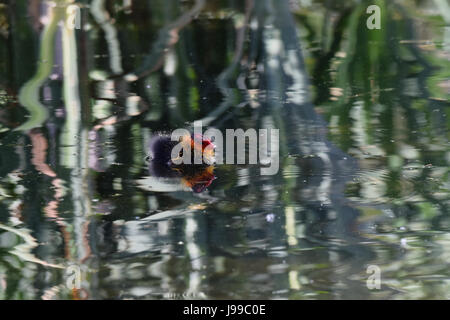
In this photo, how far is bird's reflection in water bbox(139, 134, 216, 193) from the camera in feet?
5.47

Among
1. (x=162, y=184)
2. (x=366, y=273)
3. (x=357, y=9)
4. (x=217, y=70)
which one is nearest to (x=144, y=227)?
(x=162, y=184)

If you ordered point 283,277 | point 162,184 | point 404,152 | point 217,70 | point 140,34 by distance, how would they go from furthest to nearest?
point 140,34, point 217,70, point 404,152, point 162,184, point 283,277

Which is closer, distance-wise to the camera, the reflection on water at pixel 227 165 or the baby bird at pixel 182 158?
the reflection on water at pixel 227 165

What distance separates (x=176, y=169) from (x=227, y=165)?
4.9 inches

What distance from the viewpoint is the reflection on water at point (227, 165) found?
4.16ft

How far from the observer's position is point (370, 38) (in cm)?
267

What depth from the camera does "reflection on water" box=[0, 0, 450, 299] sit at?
1.27 m

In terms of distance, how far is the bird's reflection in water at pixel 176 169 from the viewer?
1.67 metres

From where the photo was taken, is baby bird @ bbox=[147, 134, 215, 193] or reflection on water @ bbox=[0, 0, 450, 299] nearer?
reflection on water @ bbox=[0, 0, 450, 299]

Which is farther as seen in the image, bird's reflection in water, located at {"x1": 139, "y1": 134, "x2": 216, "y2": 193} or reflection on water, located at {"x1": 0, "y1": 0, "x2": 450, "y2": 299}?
bird's reflection in water, located at {"x1": 139, "y1": 134, "x2": 216, "y2": 193}

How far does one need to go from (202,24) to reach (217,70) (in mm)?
459

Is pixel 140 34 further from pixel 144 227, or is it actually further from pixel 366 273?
pixel 366 273

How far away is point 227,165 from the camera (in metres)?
1.79

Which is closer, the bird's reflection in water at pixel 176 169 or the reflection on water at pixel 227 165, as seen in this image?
the reflection on water at pixel 227 165
